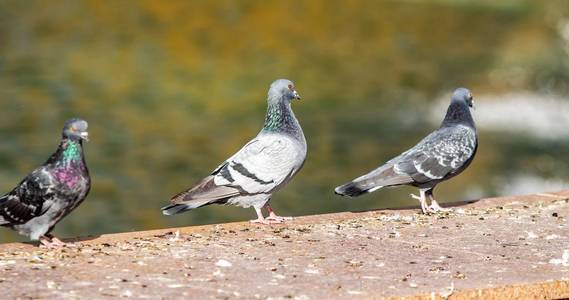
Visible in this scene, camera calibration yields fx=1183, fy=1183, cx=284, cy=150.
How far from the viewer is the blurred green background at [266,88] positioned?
26.3 metres

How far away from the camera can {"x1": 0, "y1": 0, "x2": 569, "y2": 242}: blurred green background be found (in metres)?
26.3

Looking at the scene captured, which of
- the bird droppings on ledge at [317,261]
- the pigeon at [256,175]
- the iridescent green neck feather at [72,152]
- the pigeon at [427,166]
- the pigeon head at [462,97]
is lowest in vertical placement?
the bird droppings on ledge at [317,261]

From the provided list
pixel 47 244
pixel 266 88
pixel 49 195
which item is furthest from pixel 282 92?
pixel 266 88

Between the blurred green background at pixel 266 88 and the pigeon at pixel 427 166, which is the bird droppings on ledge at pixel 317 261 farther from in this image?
the blurred green background at pixel 266 88

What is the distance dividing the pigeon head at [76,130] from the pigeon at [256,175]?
1.09 meters

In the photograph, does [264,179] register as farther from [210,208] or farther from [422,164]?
[210,208]

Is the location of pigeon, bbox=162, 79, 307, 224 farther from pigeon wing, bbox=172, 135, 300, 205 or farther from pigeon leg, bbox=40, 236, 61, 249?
pigeon leg, bbox=40, 236, 61, 249

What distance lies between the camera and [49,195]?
8.15 meters

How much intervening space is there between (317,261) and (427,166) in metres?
2.73

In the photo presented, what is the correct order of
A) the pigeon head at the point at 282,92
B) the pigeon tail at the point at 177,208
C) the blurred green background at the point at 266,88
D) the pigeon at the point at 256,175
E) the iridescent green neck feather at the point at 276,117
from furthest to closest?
the blurred green background at the point at 266,88, the pigeon head at the point at 282,92, the iridescent green neck feather at the point at 276,117, the pigeon at the point at 256,175, the pigeon tail at the point at 177,208

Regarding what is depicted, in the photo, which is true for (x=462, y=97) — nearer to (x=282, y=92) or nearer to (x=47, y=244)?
(x=282, y=92)

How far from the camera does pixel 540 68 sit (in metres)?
40.4

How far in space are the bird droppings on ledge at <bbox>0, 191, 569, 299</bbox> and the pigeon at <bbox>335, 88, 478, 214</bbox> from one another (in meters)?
0.42

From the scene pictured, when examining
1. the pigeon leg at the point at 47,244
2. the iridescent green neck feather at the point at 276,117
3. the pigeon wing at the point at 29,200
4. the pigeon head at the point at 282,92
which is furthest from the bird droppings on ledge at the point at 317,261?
the pigeon head at the point at 282,92
